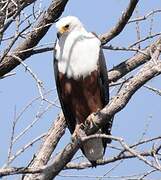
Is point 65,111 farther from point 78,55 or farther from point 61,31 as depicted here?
point 61,31

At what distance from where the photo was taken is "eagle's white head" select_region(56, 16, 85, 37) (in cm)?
536

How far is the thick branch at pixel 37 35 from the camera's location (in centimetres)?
552

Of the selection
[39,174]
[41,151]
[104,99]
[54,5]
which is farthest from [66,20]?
[39,174]

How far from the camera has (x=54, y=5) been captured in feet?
19.0

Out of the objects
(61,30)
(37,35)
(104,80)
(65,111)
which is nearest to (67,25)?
(61,30)

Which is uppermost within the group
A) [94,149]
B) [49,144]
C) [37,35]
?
[37,35]

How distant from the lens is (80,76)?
512cm

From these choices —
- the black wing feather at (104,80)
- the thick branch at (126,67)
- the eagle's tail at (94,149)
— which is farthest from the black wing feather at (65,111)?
the thick branch at (126,67)

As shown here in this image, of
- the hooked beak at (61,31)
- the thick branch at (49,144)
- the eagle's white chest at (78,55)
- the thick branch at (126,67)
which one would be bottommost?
the thick branch at (49,144)

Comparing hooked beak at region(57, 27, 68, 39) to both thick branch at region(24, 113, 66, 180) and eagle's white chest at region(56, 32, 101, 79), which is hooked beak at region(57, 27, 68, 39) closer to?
eagle's white chest at region(56, 32, 101, 79)

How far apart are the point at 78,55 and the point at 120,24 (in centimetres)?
46

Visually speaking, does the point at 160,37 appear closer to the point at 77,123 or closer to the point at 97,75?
the point at 97,75

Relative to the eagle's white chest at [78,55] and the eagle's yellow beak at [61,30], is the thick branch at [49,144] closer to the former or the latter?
the eagle's white chest at [78,55]

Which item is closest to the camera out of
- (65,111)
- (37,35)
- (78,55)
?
(78,55)
